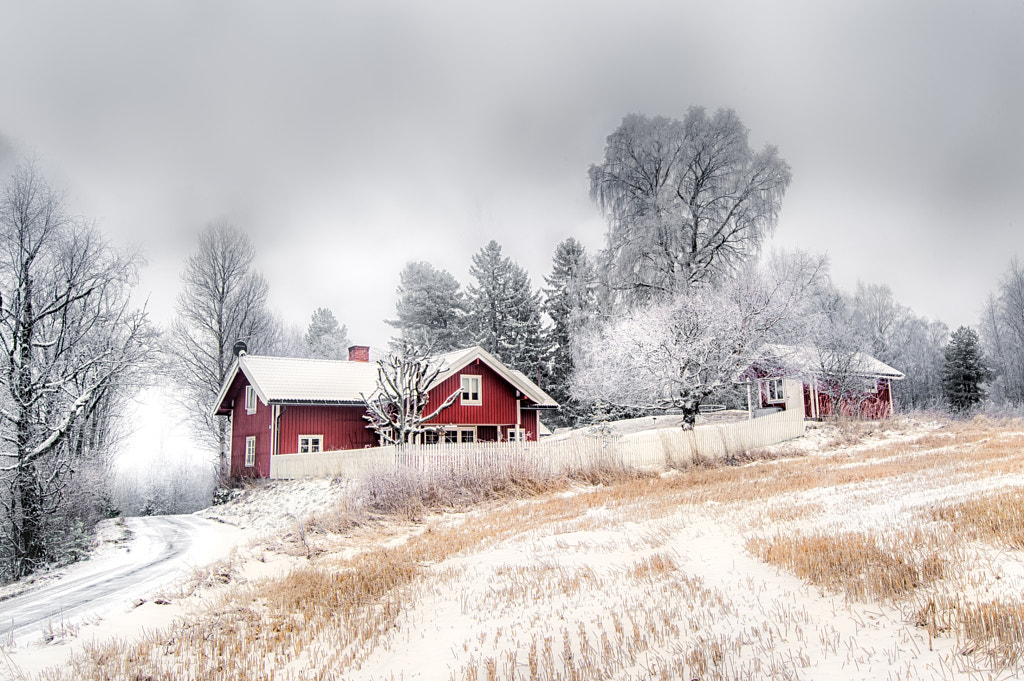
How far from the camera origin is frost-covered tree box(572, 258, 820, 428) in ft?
89.7

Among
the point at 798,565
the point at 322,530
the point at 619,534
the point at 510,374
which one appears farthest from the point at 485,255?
the point at 798,565

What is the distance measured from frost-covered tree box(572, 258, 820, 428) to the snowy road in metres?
18.0

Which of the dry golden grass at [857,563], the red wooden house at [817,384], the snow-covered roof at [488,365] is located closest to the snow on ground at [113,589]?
the dry golden grass at [857,563]

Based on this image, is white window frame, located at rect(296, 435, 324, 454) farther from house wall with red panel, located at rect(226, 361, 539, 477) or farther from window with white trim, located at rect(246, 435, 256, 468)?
window with white trim, located at rect(246, 435, 256, 468)

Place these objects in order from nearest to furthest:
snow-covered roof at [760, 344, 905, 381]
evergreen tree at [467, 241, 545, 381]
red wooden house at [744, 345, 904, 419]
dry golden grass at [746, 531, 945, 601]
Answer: dry golden grass at [746, 531, 945, 601] → snow-covered roof at [760, 344, 905, 381] → red wooden house at [744, 345, 904, 419] → evergreen tree at [467, 241, 545, 381]

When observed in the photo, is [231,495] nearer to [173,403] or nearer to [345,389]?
[345,389]

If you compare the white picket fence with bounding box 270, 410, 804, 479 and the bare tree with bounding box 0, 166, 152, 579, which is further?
the white picket fence with bounding box 270, 410, 804, 479

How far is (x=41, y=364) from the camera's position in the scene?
728 inches

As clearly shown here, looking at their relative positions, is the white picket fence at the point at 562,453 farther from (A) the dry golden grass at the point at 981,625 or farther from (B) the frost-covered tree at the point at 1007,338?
(B) the frost-covered tree at the point at 1007,338

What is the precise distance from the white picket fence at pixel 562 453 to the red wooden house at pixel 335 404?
7.17 feet

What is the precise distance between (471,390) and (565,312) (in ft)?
61.5

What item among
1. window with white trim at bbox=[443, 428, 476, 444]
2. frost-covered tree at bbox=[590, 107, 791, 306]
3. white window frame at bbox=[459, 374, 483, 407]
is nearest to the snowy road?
window with white trim at bbox=[443, 428, 476, 444]

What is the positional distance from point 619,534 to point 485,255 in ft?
135

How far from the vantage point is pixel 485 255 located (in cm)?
5038
